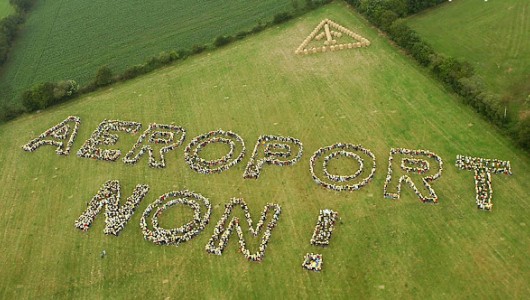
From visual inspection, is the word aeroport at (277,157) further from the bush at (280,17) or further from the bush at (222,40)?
the bush at (280,17)

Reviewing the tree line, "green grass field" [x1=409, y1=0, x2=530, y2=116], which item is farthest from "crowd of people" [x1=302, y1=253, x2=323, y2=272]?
"green grass field" [x1=409, y1=0, x2=530, y2=116]

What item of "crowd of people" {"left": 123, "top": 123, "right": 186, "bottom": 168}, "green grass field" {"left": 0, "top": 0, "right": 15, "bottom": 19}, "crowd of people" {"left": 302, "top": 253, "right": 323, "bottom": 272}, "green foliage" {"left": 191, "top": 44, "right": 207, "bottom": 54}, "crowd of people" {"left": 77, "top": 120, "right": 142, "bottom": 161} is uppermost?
"green grass field" {"left": 0, "top": 0, "right": 15, "bottom": 19}

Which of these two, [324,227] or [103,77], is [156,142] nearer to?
[103,77]

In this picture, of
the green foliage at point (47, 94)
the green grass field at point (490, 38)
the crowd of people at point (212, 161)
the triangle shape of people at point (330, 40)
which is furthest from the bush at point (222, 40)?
the green grass field at point (490, 38)

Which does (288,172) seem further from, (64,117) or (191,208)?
(64,117)

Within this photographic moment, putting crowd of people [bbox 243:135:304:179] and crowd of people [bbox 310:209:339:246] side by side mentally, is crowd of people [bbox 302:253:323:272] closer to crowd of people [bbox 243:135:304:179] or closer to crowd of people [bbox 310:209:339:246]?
crowd of people [bbox 310:209:339:246]
